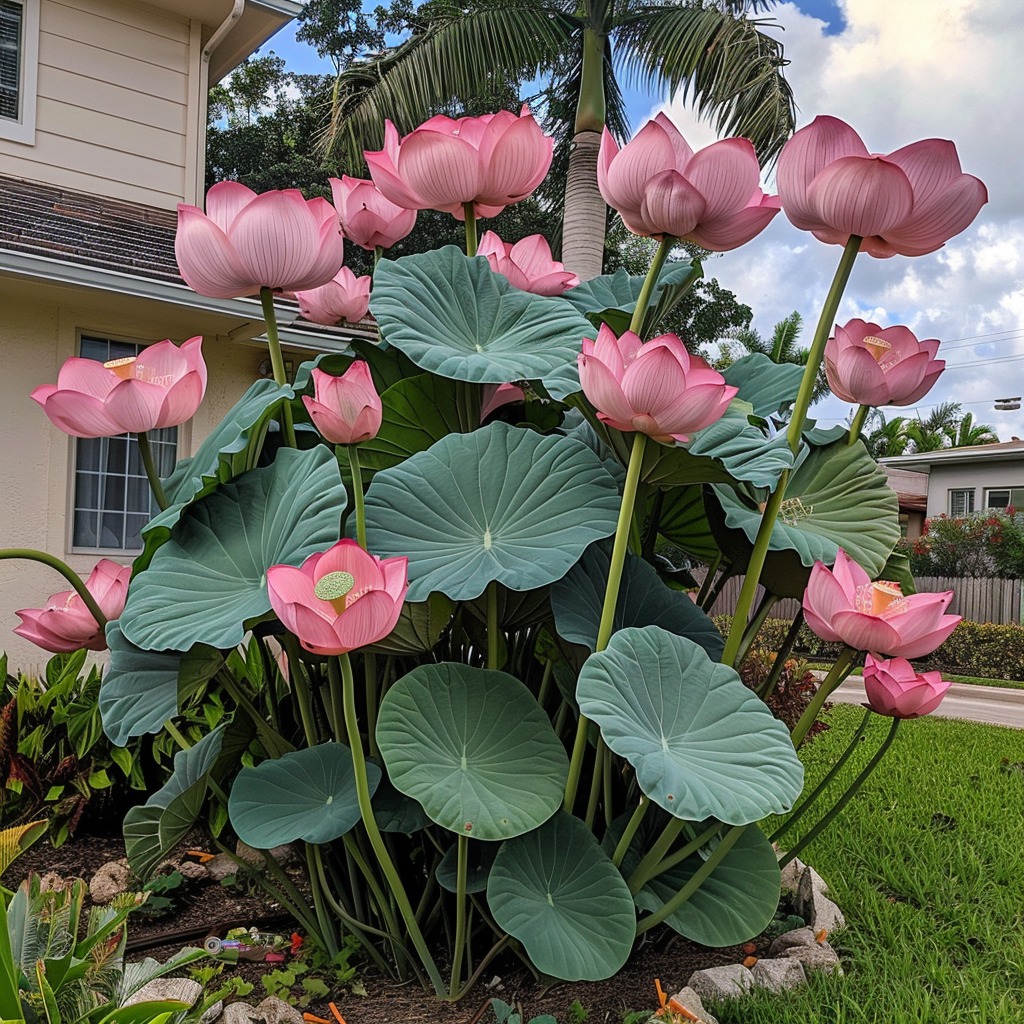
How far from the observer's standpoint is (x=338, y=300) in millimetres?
1852

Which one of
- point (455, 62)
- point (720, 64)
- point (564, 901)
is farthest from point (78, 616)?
point (720, 64)

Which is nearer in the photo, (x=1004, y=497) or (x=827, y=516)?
(x=827, y=516)

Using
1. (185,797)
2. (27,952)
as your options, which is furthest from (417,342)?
(27,952)

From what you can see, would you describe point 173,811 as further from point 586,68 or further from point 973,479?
point 973,479

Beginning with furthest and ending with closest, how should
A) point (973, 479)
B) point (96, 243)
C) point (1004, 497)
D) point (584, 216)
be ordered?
point (973, 479) → point (1004, 497) → point (584, 216) → point (96, 243)

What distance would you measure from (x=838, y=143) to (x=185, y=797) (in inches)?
60.6

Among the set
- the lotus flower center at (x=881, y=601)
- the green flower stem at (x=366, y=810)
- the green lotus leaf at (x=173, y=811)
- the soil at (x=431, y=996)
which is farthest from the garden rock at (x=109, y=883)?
the lotus flower center at (x=881, y=601)

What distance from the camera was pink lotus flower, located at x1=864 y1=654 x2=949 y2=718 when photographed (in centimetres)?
156

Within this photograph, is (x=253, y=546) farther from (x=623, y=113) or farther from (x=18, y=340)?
(x=623, y=113)

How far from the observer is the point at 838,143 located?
4.14ft

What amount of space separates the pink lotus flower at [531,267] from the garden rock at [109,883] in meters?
1.67

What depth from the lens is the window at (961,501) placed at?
1723 centimetres

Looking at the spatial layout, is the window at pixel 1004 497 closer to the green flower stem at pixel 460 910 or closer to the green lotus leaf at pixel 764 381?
the green lotus leaf at pixel 764 381

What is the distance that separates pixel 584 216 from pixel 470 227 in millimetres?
→ 6820
